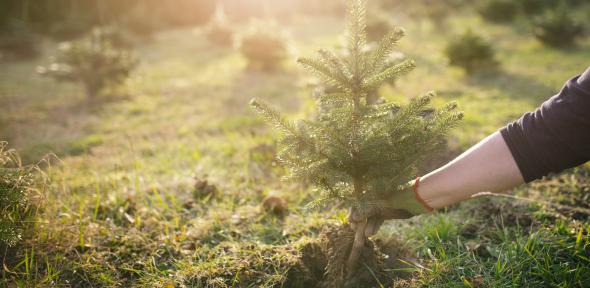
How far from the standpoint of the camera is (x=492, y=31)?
10.9 metres

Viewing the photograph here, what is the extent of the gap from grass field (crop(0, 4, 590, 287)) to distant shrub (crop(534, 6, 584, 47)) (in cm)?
211

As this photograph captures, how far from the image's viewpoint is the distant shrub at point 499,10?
37.7 ft

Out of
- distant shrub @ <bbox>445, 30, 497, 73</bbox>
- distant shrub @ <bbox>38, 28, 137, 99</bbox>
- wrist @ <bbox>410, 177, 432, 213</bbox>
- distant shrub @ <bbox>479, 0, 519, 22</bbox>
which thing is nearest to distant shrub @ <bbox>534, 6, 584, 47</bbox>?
distant shrub @ <bbox>445, 30, 497, 73</bbox>

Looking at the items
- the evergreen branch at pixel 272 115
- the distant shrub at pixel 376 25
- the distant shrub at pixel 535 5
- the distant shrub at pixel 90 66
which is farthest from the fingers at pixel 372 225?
the distant shrub at pixel 535 5

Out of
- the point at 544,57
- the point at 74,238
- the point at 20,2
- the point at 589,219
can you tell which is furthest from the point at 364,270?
the point at 20,2

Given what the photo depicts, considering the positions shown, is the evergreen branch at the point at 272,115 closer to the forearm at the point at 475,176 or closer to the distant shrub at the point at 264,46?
the forearm at the point at 475,176

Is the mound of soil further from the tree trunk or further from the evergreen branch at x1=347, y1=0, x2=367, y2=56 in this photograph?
the evergreen branch at x1=347, y1=0, x2=367, y2=56

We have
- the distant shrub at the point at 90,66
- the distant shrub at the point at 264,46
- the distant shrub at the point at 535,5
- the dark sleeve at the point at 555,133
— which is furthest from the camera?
the distant shrub at the point at 535,5

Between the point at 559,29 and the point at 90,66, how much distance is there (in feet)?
30.5

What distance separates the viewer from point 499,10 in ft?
38.2

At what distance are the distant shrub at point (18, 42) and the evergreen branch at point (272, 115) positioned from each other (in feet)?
37.4

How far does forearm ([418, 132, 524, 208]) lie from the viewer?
5.98 ft

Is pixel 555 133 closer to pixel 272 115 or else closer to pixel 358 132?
pixel 358 132

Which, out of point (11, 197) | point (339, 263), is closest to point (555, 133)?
point (339, 263)
